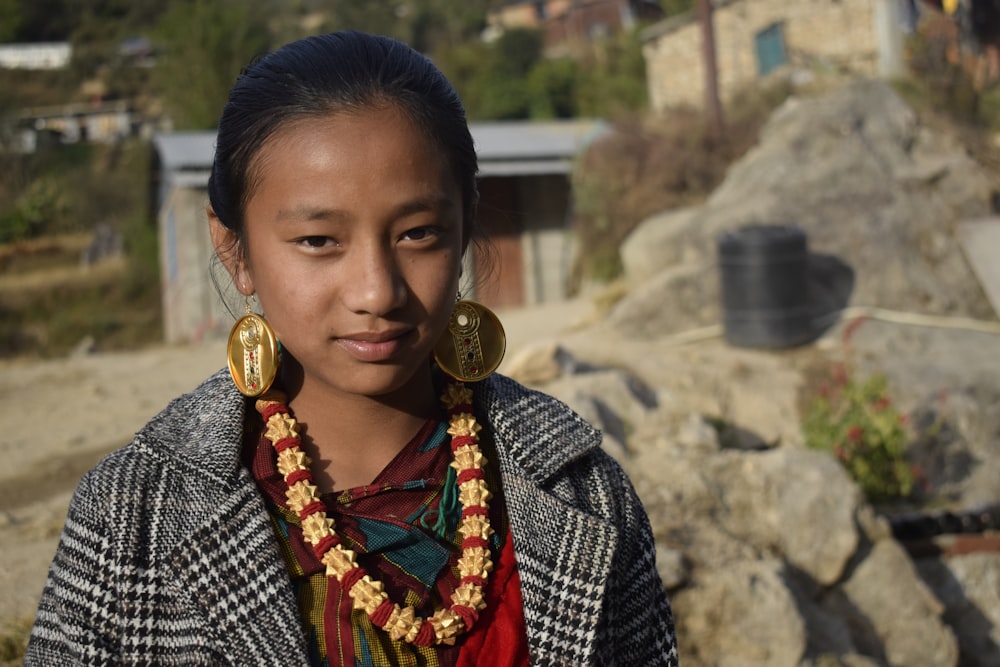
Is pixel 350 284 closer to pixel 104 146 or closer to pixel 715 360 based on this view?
pixel 715 360

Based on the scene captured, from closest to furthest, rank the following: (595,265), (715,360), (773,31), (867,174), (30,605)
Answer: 1. (30,605)
2. (715,360)
3. (867,174)
4. (595,265)
5. (773,31)

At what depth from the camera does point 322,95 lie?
4.24 ft

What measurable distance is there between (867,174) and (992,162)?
A: 111 inches

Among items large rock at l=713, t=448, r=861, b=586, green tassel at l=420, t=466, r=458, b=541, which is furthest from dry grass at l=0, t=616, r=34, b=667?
large rock at l=713, t=448, r=861, b=586

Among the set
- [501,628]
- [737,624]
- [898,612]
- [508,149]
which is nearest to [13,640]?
[501,628]

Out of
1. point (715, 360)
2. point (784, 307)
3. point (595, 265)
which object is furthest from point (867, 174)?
point (595, 265)

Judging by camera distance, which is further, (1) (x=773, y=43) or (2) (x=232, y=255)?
(1) (x=773, y=43)

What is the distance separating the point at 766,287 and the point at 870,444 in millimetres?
2535

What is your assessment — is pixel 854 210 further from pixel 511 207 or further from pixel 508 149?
pixel 508 149

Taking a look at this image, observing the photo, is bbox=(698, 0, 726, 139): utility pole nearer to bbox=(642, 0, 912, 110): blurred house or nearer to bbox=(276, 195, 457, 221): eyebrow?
bbox=(642, 0, 912, 110): blurred house

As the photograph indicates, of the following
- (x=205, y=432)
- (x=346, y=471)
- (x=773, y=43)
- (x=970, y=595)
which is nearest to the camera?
(x=205, y=432)

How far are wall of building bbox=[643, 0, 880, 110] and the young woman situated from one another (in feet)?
52.0

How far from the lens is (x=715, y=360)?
757 cm

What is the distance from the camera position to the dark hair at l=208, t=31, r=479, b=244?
1.30 meters
